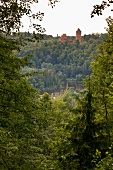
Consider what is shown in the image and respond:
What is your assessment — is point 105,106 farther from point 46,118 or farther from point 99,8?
point 99,8

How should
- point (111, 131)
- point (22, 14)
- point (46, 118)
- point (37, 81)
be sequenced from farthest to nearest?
point (37, 81), point (46, 118), point (111, 131), point (22, 14)

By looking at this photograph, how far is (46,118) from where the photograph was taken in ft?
36.0

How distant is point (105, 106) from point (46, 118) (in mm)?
1982

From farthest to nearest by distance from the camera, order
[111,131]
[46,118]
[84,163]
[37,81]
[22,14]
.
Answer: [37,81], [46,118], [111,131], [84,163], [22,14]

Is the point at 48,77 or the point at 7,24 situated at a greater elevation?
the point at 7,24

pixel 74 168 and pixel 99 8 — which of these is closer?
pixel 99 8

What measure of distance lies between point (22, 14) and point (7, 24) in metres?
0.36

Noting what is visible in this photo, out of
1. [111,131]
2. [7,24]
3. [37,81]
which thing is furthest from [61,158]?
[37,81]

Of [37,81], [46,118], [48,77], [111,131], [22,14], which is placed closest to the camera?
[22,14]

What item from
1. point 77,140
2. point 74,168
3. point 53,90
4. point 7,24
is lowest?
point 53,90

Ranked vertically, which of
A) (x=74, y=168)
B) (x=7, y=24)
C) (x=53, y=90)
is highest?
(x=7, y=24)

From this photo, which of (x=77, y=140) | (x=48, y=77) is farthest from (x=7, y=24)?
(x=48, y=77)

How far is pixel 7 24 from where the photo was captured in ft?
21.4

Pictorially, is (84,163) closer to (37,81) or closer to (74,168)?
(74,168)
